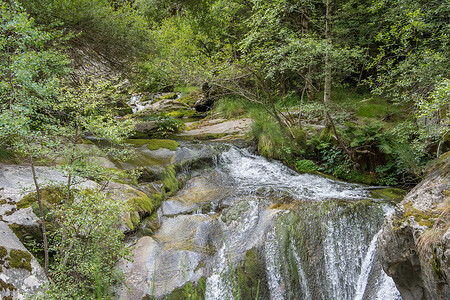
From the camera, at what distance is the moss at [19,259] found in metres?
3.51

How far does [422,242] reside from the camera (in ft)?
9.89

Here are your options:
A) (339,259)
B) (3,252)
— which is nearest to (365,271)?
(339,259)

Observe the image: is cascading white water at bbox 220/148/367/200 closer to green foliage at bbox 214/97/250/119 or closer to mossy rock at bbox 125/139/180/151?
mossy rock at bbox 125/139/180/151

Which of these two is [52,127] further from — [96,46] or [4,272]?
[96,46]

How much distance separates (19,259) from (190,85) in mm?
6314

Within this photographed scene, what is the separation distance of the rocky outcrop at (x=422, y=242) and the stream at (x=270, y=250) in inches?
28.5

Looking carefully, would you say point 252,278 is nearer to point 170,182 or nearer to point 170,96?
point 170,182

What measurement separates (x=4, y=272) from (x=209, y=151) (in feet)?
20.8

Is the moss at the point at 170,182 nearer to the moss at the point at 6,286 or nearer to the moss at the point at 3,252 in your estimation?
the moss at the point at 3,252

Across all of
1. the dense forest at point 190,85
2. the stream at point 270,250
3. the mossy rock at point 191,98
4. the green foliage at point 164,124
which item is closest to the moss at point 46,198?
the dense forest at point 190,85

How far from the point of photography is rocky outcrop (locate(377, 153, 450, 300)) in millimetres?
2766

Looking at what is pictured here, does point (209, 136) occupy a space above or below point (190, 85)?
below

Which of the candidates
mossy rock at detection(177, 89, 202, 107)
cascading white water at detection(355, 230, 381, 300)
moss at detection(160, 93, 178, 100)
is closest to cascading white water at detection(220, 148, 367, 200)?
cascading white water at detection(355, 230, 381, 300)

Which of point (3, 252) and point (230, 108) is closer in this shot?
point (3, 252)
